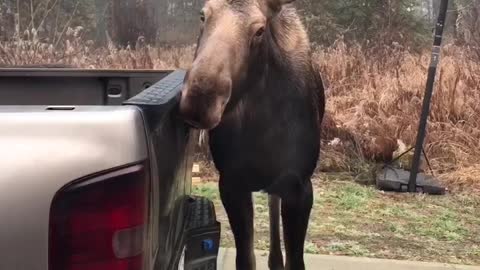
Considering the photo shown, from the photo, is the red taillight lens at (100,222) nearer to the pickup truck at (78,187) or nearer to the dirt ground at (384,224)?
the pickup truck at (78,187)

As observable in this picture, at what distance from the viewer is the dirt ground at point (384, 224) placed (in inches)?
215

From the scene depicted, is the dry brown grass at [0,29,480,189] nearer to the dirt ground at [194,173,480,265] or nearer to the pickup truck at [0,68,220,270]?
the dirt ground at [194,173,480,265]

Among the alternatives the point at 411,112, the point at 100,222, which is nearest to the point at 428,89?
the point at 411,112

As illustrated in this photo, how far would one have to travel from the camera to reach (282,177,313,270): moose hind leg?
3.93 m

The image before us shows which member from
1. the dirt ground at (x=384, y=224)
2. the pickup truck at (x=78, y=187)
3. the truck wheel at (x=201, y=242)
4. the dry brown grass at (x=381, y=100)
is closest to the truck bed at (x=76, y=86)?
the truck wheel at (x=201, y=242)

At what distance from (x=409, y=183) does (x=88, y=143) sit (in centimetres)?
634

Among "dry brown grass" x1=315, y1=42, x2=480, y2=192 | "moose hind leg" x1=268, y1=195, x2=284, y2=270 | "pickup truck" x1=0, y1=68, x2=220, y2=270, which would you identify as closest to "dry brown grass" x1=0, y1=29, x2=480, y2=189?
"dry brown grass" x1=315, y1=42, x2=480, y2=192

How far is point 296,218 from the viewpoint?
398 cm

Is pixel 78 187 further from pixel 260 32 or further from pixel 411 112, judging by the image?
pixel 411 112

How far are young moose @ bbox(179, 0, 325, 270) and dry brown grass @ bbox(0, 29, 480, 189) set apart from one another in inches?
170

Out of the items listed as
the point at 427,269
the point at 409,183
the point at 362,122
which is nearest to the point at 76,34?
the point at 362,122

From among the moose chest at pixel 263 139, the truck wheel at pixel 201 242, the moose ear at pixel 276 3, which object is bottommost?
the truck wheel at pixel 201 242

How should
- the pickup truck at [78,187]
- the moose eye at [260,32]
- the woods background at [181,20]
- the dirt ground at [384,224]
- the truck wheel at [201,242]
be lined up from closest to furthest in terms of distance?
the pickup truck at [78,187] → the truck wheel at [201,242] → the moose eye at [260,32] → the dirt ground at [384,224] → the woods background at [181,20]

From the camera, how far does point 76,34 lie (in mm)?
10836
